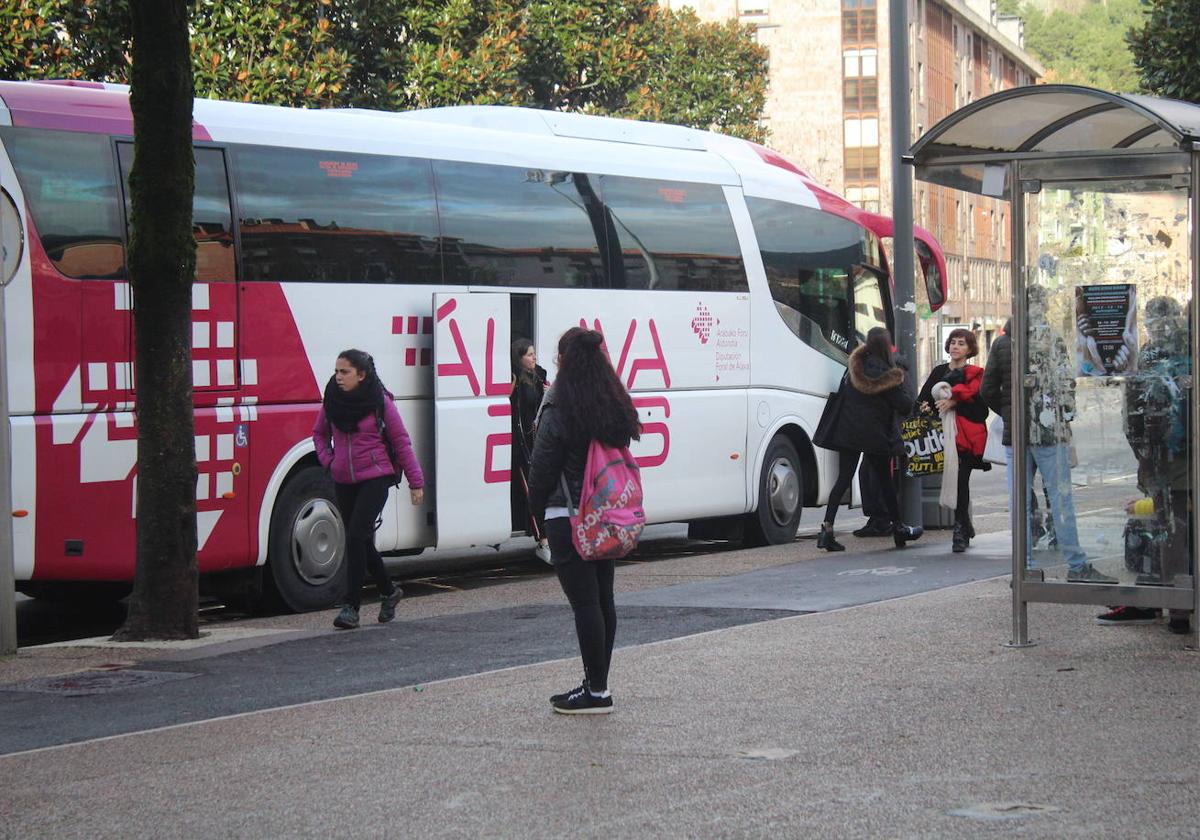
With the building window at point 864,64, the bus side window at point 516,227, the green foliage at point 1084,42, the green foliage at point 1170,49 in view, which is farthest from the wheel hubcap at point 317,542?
the green foliage at point 1084,42

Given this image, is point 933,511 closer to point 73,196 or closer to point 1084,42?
point 73,196

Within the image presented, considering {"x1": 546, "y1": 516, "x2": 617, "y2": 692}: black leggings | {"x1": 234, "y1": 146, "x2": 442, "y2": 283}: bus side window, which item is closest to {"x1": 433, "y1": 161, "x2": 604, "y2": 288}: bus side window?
{"x1": 234, "y1": 146, "x2": 442, "y2": 283}: bus side window

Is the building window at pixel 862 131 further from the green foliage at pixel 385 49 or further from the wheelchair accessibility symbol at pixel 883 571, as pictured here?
the wheelchair accessibility symbol at pixel 883 571

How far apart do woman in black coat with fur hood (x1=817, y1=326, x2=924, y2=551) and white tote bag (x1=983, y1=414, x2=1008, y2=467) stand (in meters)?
1.05

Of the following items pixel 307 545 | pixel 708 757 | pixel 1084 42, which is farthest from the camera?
pixel 1084 42

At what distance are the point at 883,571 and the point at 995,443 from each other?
136cm

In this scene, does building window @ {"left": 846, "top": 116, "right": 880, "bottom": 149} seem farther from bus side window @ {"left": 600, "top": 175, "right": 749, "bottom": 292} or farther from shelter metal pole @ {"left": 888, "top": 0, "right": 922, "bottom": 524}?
bus side window @ {"left": 600, "top": 175, "right": 749, "bottom": 292}

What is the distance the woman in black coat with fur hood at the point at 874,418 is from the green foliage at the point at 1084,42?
96000mm

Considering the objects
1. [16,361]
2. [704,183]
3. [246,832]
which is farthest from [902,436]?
[246,832]

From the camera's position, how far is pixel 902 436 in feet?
53.4

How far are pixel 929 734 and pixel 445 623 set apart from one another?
4802mm

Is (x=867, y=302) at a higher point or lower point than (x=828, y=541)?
higher

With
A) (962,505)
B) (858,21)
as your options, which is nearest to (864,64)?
(858,21)

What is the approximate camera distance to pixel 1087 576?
9.34 metres
